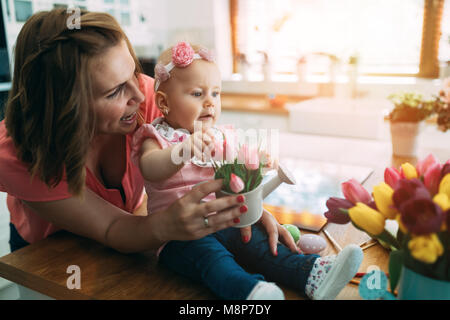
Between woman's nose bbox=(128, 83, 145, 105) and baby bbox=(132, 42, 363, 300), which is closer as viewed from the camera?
baby bbox=(132, 42, 363, 300)

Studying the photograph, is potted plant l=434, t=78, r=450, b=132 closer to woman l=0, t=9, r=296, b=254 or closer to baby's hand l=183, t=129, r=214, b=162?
woman l=0, t=9, r=296, b=254

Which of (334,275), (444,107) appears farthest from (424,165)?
(444,107)

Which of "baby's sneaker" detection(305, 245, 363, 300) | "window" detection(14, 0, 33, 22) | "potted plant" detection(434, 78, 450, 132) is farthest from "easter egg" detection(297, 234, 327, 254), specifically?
"window" detection(14, 0, 33, 22)

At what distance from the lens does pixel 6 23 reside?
9.10 ft

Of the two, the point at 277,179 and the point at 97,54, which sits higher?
the point at 97,54

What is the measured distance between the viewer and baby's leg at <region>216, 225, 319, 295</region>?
0.76m

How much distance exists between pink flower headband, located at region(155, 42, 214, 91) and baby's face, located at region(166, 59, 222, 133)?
1 centimetres

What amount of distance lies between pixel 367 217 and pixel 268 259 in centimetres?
29

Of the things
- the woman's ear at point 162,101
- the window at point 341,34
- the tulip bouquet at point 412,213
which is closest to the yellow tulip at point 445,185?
the tulip bouquet at point 412,213

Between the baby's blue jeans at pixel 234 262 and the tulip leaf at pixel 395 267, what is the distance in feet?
0.57

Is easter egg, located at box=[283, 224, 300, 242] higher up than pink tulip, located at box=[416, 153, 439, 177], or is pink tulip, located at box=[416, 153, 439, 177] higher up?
pink tulip, located at box=[416, 153, 439, 177]
